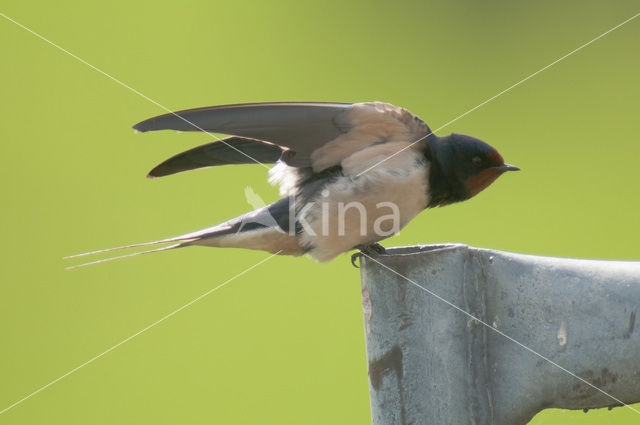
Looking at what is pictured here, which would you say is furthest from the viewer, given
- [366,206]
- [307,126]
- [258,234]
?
[258,234]

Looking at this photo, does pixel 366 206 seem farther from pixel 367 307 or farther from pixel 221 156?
pixel 367 307

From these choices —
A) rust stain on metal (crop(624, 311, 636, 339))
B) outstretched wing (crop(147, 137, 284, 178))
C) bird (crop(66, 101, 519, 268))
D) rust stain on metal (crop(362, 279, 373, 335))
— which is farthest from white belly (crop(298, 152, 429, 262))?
rust stain on metal (crop(624, 311, 636, 339))

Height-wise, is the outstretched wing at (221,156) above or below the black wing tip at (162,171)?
above

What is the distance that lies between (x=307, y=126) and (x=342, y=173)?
22 cm

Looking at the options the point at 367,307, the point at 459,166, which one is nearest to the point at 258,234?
the point at 459,166

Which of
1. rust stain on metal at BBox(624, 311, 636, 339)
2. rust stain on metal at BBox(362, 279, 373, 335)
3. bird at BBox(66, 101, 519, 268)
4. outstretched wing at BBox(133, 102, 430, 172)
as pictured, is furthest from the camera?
bird at BBox(66, 101, 519, 268)

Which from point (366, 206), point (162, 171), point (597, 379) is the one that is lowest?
point (597, 379)

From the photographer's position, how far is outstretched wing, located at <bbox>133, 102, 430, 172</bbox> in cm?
153

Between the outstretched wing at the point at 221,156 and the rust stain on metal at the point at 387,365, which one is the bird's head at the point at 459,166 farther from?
the rust stain on metal at the point at 387,365

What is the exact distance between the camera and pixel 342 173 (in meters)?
1.86

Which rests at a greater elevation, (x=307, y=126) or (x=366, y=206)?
(x=307, y=126)

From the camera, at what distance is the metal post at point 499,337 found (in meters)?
1.18

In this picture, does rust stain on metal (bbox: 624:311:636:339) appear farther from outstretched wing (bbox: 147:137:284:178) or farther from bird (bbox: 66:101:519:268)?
outstretched wing (bbox: 147:137:284:178)

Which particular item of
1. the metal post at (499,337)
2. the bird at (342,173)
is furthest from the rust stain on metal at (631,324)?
the bird at (342,173)
